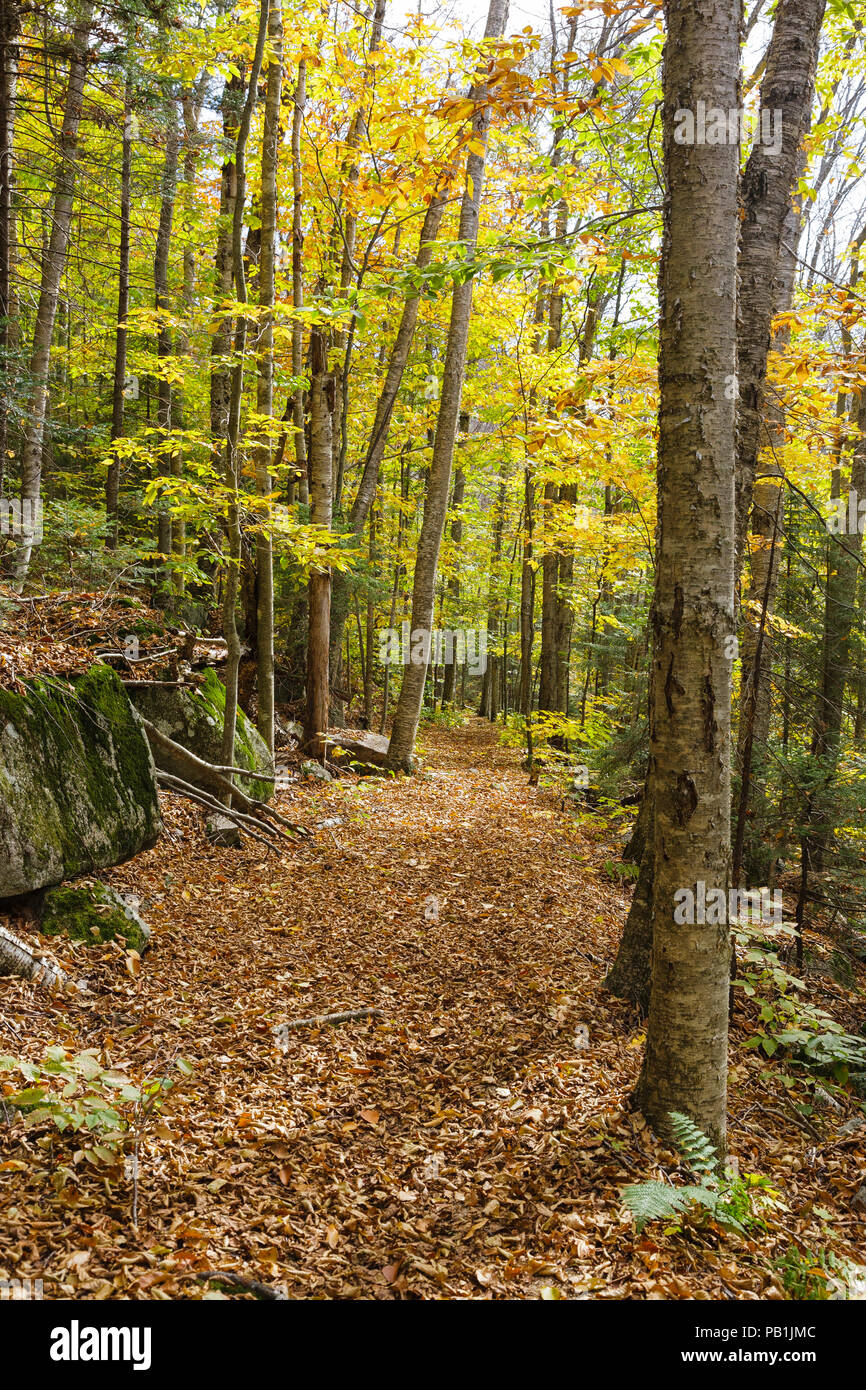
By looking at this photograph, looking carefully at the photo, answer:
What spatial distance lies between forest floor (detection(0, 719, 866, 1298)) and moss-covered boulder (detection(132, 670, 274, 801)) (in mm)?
1130

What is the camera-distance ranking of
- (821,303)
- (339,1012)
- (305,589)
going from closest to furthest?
(339,1012) < (821,303) < (305,589)

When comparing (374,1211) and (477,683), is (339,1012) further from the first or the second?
(477,683)

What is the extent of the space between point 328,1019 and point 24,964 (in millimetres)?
1795

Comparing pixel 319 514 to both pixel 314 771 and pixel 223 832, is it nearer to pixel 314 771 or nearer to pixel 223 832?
pixel 314 771

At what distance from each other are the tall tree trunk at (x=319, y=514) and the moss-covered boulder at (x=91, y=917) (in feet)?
19.6

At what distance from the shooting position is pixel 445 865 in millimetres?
7836

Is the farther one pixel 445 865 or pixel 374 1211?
pixel 445 865

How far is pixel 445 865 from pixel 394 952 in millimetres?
2103

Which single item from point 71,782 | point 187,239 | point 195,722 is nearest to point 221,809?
point 195,722

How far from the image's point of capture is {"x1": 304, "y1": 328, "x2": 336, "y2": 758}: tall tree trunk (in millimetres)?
10547

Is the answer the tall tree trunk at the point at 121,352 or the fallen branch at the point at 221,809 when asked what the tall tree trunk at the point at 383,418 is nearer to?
the tall tree trunk at the point at 121,352

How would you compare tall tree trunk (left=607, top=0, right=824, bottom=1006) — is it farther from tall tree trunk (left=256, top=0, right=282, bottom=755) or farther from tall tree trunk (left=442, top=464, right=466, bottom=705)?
tall tree trunk (left=442, top=464, right=466, bottom=705)

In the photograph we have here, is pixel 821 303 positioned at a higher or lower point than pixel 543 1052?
higher
